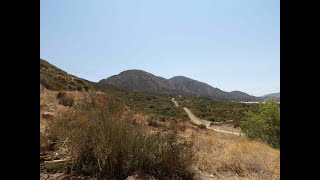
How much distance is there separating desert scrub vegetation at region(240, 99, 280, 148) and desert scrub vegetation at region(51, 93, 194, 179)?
9476 millimetres

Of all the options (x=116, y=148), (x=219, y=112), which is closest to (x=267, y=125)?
(x=116, y=148)

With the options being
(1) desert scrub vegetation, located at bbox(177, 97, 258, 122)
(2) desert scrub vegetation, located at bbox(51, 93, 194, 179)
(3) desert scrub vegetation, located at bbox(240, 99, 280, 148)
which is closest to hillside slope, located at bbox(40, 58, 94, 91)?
(3) desert scrub vegetation, located at bbox(240, 99, 280, 148)

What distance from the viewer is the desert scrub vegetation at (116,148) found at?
5605 mm

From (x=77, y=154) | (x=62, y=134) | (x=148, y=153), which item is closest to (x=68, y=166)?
(x=77, y=154)

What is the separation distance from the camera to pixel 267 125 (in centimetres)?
1524

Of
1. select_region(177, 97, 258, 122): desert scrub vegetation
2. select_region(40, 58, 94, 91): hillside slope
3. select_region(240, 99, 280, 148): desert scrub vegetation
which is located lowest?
select_region(177, 97, 258, 122): desert scrub vegetation

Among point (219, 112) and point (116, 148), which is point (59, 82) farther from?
point (219, 112)

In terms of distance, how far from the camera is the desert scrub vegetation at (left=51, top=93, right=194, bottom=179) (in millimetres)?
5605

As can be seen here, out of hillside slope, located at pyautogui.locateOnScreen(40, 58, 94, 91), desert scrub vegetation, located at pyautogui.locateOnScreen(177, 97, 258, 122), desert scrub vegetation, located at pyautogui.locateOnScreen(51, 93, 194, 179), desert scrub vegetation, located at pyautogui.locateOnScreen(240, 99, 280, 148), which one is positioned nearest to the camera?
desert scrub vegetation, located at pyautogui.locateOnScreen(51, 93, 194, 179)

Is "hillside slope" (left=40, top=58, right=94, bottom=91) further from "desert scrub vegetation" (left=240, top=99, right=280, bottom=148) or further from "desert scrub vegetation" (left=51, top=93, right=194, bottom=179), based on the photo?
"desert scrub vegetation" (left=51, top=93, right=194, bottom=179)
